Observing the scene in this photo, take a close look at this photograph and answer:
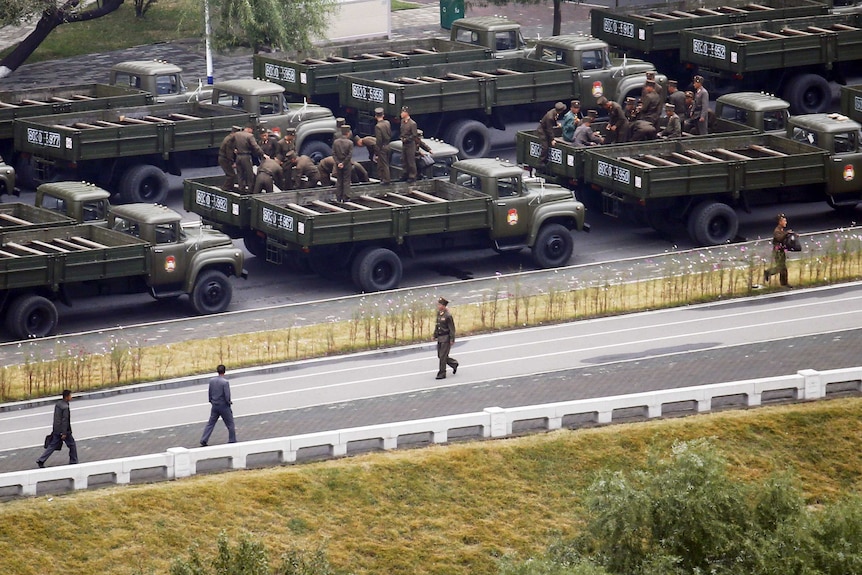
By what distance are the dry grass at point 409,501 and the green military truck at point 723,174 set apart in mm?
8846

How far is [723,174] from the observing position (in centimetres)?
3250

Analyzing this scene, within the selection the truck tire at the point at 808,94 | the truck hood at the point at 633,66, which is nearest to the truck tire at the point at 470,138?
the truck hood at the point at 633,66

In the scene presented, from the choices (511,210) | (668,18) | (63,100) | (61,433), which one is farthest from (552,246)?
(61,433)

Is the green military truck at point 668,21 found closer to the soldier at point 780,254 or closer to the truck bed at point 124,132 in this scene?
the truck bed at point 124,132

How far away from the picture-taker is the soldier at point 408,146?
32.2 metres

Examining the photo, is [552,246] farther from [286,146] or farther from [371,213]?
[286,146]

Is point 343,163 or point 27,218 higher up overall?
point 343,163

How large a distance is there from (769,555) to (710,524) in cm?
68

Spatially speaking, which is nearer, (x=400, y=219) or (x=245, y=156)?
(x=400, y=219)

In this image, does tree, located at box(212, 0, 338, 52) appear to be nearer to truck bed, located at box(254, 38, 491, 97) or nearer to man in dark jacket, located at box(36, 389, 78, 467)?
truck bed, located at box(254, 38, 491, 97)

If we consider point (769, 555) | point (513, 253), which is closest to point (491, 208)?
point (513, 253)

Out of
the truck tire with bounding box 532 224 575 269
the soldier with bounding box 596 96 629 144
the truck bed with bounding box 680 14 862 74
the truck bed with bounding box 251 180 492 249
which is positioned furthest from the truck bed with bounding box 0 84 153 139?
the truck bed with bounding box 680 14 862 74

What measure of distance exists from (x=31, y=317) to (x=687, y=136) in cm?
1323

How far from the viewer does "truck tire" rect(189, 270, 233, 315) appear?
29688mm
